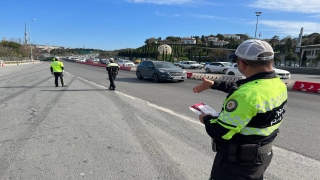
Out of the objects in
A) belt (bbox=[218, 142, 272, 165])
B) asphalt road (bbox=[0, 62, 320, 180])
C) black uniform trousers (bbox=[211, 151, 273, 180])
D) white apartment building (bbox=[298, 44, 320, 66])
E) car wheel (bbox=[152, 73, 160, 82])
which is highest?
white apartment building (bbox=[298, 44, 320, 66])

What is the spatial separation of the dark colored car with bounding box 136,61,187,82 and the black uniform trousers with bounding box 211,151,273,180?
1395 centimetres

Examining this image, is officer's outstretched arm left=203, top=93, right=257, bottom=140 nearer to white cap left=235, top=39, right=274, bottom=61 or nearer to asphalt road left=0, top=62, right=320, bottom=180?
white cap left=235, top=39, right=274, bottom=61

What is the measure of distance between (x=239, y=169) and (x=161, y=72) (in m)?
14.3

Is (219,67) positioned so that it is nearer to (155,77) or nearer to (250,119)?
(155,77)

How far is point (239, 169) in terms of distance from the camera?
65.0 inches

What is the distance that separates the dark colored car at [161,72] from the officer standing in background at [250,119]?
14.0 meters

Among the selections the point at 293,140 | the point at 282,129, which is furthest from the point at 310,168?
the point at 282,129

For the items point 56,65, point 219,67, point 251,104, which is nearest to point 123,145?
point 251,104

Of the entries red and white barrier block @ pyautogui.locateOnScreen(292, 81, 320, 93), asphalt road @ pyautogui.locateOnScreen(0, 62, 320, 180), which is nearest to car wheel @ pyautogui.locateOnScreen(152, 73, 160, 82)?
red and white barrier block @ pyautogui.locateOnScreen(292, 81, 320, 93)

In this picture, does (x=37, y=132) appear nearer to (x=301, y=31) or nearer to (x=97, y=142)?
(x=97, y=142)

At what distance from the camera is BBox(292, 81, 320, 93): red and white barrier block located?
11.8 metres

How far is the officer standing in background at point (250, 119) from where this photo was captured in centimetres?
151

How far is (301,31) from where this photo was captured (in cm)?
8044

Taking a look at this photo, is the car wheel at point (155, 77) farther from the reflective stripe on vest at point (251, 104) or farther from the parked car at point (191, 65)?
the parked car at point (191, 65)
